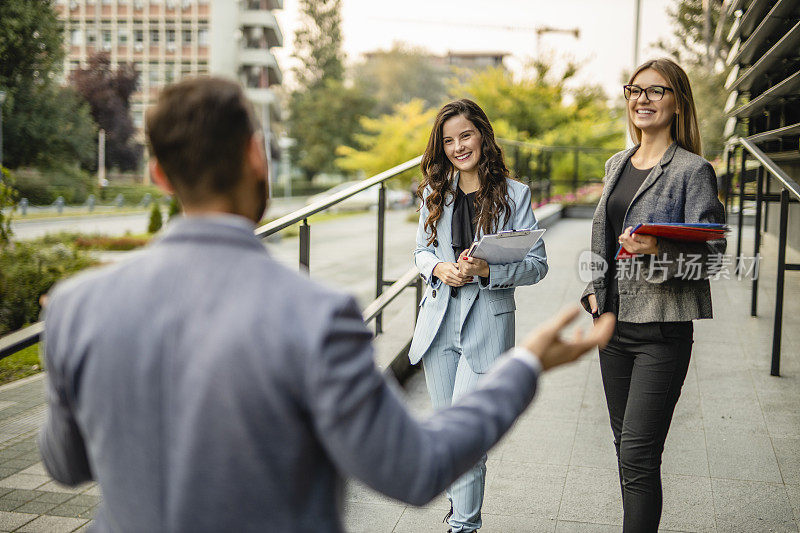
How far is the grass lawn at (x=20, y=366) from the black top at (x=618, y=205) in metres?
5.77

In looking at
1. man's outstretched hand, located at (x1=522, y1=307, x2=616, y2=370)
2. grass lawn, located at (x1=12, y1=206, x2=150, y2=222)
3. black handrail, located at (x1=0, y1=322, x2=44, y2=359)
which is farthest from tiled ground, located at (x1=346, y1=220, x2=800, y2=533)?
grass lawn, located at (x1=12, y1=206, x2=150, y2=222)

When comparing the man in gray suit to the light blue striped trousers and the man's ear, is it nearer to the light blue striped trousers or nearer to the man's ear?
the man's ear

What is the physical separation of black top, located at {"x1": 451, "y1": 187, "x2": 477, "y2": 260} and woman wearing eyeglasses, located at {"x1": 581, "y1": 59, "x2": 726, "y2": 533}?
54 centimetres

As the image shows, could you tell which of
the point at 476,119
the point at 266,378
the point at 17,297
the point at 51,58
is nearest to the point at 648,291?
the point at 476,119

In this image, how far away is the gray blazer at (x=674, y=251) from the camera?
2467mm

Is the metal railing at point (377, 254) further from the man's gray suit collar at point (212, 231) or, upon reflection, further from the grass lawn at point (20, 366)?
the grass lawn at point (20, 366)

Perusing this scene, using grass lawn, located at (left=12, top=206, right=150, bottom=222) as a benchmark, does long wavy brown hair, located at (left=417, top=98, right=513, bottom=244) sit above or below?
above

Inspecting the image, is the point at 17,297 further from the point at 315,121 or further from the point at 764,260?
the point at 315,121

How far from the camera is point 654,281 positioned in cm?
250

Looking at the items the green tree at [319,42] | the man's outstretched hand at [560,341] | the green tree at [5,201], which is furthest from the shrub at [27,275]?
the green tree at [319,42]

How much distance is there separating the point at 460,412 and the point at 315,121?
51731 millimetres

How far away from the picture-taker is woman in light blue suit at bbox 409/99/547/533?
9.36 feet

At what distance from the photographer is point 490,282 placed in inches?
112

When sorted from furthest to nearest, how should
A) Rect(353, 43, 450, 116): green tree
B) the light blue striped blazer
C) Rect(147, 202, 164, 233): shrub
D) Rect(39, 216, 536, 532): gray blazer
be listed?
Rect(353, 43, 450, 116): green tree → Rect(147, 202, 164, 233): shrub → the light blue striped blazer → Rect(39, 216, 536, 532): gray blazer
